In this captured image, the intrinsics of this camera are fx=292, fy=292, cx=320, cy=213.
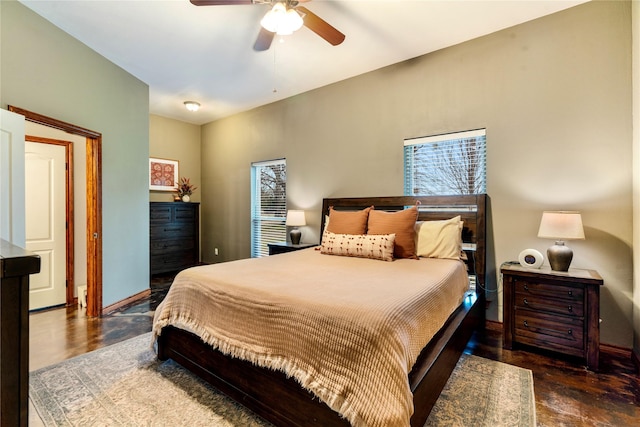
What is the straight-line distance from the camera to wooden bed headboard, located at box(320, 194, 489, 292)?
2939 mm

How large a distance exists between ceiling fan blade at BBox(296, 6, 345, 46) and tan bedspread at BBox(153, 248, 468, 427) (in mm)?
1934

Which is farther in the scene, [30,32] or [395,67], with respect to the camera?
[395,67]

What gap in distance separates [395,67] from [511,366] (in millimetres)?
3348

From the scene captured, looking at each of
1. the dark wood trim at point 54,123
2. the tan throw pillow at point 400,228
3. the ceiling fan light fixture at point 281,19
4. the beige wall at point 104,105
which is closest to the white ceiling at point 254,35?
the beige wall at point 104,105

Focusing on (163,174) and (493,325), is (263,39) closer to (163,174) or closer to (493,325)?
(493,325)

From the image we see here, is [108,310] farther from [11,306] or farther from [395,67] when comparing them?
[395,67]

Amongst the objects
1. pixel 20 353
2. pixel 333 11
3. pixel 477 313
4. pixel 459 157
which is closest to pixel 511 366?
pixel 477 313

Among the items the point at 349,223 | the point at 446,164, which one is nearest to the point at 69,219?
the point at 349,223

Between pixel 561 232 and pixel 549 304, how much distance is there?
596 mm

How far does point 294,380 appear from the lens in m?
1.48

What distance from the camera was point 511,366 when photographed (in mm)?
2264

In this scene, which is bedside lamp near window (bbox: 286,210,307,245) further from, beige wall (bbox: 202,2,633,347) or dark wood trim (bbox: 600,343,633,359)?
dark wood trim (bbox: 600,343,633,359)

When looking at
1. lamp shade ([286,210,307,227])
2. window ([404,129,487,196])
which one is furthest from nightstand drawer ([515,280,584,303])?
lamp shade ([286,210,307,227])

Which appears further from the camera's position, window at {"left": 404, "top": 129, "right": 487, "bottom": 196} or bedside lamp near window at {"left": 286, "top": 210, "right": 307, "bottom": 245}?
bedside lamp near window at {"left": 286, "top": 210, "right": 307, "bottom": 245}
